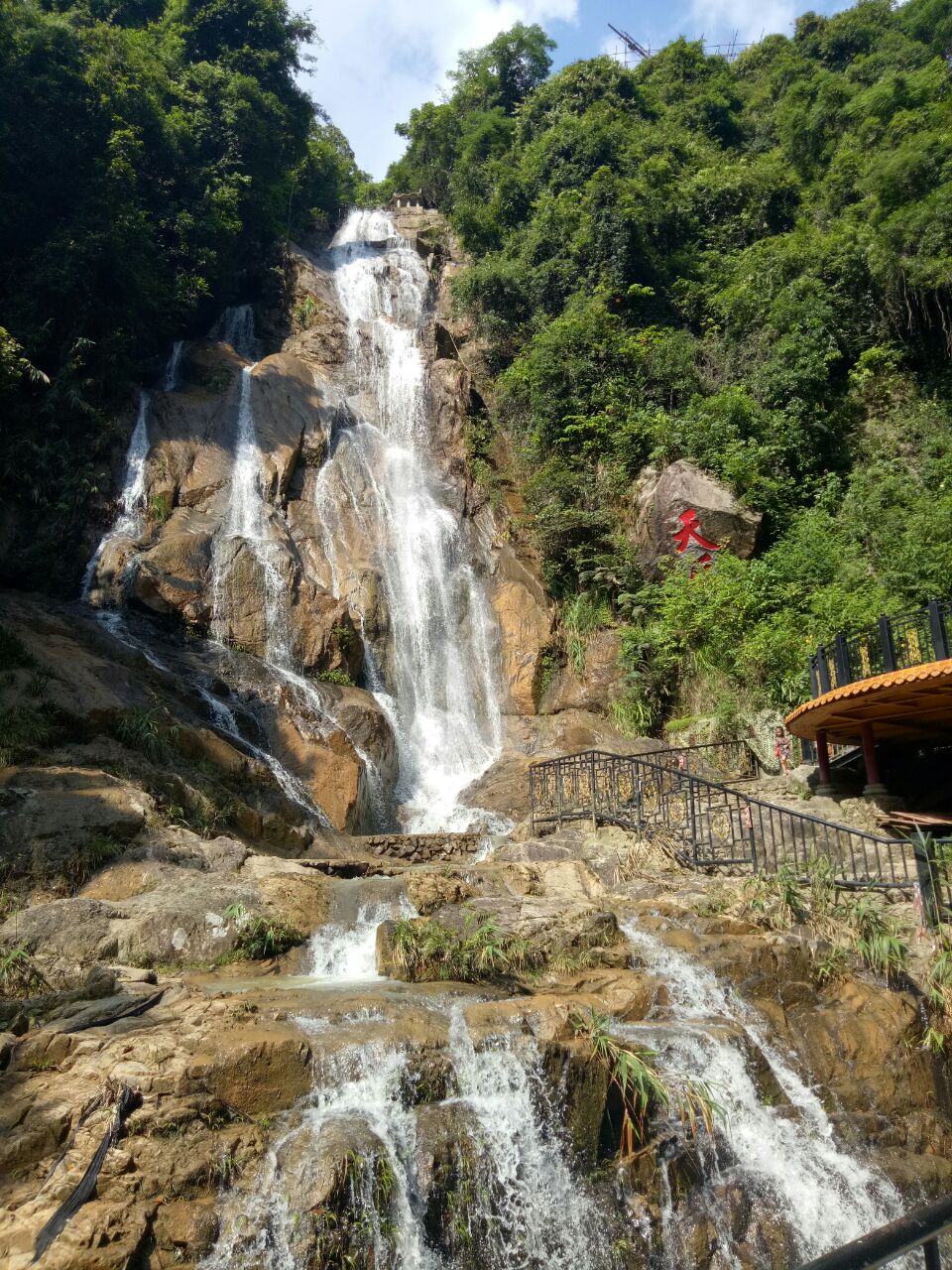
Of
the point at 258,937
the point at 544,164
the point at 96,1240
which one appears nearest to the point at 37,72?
the point at 544,164

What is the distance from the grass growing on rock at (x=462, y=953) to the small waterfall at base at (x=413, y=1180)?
146 cm

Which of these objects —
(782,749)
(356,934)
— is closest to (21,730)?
(356,934)

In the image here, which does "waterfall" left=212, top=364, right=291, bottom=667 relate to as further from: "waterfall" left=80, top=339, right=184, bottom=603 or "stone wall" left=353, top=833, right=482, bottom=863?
"stone wall" left=353, top=833, right=482, bottom=863

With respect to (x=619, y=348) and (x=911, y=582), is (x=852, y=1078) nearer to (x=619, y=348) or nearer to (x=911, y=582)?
(x=911, y=582)

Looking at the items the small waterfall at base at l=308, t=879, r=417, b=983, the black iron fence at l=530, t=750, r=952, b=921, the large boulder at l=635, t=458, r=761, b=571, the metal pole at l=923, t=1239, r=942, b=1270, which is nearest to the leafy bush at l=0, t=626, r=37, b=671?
the small waterfall at base at l=308, t=879, r=417, b=983

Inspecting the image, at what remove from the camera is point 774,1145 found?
5.77m

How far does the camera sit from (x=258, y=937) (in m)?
7.77

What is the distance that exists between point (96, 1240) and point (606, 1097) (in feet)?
10.5

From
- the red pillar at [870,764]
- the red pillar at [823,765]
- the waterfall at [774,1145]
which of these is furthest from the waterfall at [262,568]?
the waterfall at [774,1145]

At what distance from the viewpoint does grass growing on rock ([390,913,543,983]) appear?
7160mm

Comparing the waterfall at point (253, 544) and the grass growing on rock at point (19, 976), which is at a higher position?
the waterfall at point (253, 544)

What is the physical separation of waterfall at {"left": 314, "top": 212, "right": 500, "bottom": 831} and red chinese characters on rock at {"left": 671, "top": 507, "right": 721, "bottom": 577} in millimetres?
4865

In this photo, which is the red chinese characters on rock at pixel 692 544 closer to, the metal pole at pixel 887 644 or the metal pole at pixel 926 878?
the metal pole at pixel 887 644

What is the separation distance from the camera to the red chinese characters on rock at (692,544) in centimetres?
1766
